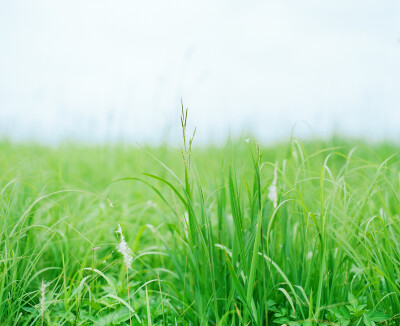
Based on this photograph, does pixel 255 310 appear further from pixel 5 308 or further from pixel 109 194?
pixel 109 194

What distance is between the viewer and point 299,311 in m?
1.42

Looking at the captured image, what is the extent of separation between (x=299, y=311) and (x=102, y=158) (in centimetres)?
332

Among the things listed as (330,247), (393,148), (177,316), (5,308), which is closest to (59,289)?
(5,308)

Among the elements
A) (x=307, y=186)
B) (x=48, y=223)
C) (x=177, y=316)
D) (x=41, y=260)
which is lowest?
(x=177, y=316)

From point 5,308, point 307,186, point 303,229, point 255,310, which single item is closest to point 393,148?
point 307,186

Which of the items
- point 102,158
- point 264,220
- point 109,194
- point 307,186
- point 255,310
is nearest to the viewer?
point 255,310

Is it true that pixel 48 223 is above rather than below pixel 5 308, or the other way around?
above

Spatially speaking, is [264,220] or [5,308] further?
[264,220]

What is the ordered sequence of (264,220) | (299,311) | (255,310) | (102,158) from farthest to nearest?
(102,158) → (264,220) → (299,311) → (255,310)

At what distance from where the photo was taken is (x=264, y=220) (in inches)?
60.2

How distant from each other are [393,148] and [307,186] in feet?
10.4

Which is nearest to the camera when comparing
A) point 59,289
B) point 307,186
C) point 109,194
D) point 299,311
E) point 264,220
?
point 299,311

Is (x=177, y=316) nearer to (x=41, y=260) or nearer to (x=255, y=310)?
(x=255, y=310)

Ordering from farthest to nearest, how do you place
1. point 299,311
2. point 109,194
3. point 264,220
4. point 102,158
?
point 102,158 < point 109,194 < point 264,220 < point 299,311
